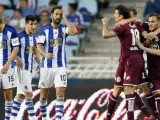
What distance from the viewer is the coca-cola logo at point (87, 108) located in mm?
21609

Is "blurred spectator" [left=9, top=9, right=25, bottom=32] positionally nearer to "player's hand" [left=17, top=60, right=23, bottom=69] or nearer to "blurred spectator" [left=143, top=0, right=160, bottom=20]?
"blurred spectator" [left=143, top=0, right=160, bottom=20]

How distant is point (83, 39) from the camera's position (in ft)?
85.9

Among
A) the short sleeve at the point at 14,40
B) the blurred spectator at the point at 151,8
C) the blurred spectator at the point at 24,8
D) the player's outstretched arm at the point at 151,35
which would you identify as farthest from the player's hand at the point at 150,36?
the blurred spectator at the point at 24,8

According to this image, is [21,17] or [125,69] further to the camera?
[21,17]

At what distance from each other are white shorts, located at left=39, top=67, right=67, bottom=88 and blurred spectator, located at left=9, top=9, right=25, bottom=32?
624cm

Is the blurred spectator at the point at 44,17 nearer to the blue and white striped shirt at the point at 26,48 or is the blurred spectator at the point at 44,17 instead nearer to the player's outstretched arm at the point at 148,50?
the blue and white striped shirt at the point at 26,48

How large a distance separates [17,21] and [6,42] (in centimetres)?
643

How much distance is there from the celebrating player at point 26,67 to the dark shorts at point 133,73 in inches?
84.5

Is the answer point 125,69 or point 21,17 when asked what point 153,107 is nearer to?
point 125,69

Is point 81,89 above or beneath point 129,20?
beneath

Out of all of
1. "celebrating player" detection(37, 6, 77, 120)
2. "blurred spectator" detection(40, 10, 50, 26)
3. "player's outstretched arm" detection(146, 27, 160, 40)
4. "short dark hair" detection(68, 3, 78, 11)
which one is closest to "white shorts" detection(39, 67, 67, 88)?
"celebrating player" detection(37, 6, 77, 120)

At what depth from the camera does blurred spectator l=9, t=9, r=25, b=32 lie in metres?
25.8

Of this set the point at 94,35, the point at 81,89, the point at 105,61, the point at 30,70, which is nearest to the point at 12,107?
the point at 30,70

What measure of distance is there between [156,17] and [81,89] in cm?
334
